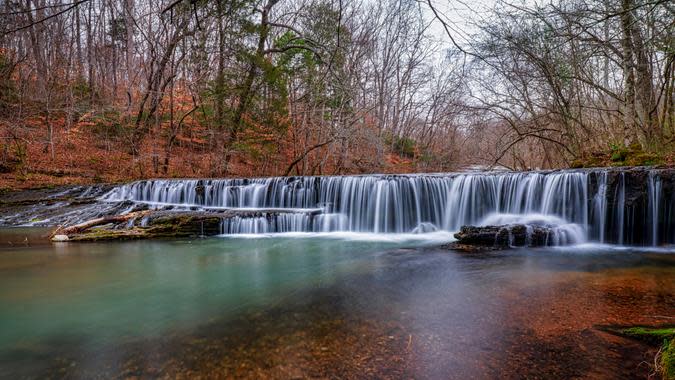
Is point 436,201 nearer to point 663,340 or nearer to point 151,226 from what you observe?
point 663,340

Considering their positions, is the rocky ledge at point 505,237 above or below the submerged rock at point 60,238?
above

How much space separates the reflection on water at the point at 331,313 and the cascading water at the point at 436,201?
1.26 meters

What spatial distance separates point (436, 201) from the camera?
32.6 ft

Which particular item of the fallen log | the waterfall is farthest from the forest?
the fallen log

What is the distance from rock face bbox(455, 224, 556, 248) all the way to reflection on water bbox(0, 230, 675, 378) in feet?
1.80

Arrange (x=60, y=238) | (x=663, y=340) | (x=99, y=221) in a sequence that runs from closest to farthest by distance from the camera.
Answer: (x=663, y=340)
(x=60, y=238)
(x=99, y=221)

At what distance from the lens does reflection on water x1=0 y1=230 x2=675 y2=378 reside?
260cm

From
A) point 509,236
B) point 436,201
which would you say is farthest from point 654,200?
point 436,201

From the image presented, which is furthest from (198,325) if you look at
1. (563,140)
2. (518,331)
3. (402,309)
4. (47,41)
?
(47,41)

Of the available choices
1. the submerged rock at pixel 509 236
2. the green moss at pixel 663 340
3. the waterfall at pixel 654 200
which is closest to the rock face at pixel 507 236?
the submerged rock at pixel 509 236

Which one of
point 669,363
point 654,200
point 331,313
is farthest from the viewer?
point 654,200

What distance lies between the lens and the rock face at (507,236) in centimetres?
691

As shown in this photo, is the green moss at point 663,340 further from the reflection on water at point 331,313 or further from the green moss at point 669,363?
the reflection on water at point 331,313

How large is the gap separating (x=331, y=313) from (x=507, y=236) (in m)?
4.79
